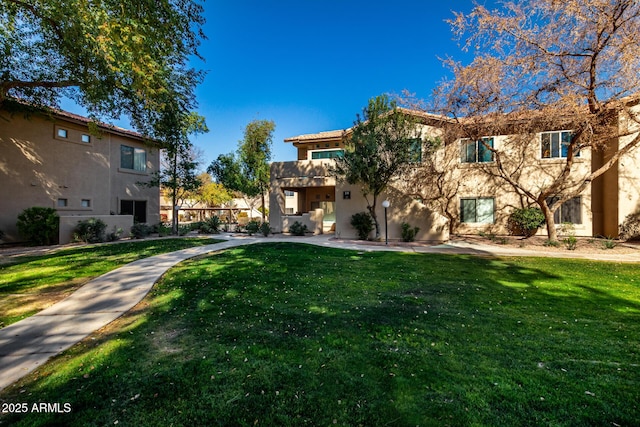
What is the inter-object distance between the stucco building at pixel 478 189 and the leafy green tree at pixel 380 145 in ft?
3.93

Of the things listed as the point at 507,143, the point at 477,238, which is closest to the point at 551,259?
Answer: the point at 477,238

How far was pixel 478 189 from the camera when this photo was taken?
17047 millimetres

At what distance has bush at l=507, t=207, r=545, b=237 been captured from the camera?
15.6 m

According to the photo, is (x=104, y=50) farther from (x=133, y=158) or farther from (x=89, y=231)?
(x=133, y=158)

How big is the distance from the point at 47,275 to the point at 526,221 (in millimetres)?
20330

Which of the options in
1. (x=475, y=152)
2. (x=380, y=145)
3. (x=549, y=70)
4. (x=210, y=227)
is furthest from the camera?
(x=210, y=227)

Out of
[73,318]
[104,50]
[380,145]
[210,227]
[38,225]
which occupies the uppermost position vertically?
[104,50]

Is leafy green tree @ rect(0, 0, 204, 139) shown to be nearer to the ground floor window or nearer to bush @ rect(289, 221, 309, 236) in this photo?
the ground floor window

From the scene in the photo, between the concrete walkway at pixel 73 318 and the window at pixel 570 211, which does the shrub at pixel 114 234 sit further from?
the window at pixel 570 211

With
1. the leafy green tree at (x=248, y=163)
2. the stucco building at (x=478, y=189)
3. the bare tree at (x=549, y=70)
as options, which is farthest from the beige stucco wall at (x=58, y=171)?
the bare tree at (x=549, y=70)

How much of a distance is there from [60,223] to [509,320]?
60.0ft

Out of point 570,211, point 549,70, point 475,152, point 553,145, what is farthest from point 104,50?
point 570,211

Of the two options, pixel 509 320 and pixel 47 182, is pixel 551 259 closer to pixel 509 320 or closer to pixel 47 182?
pixel 509 320

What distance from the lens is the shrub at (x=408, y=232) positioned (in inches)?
595
